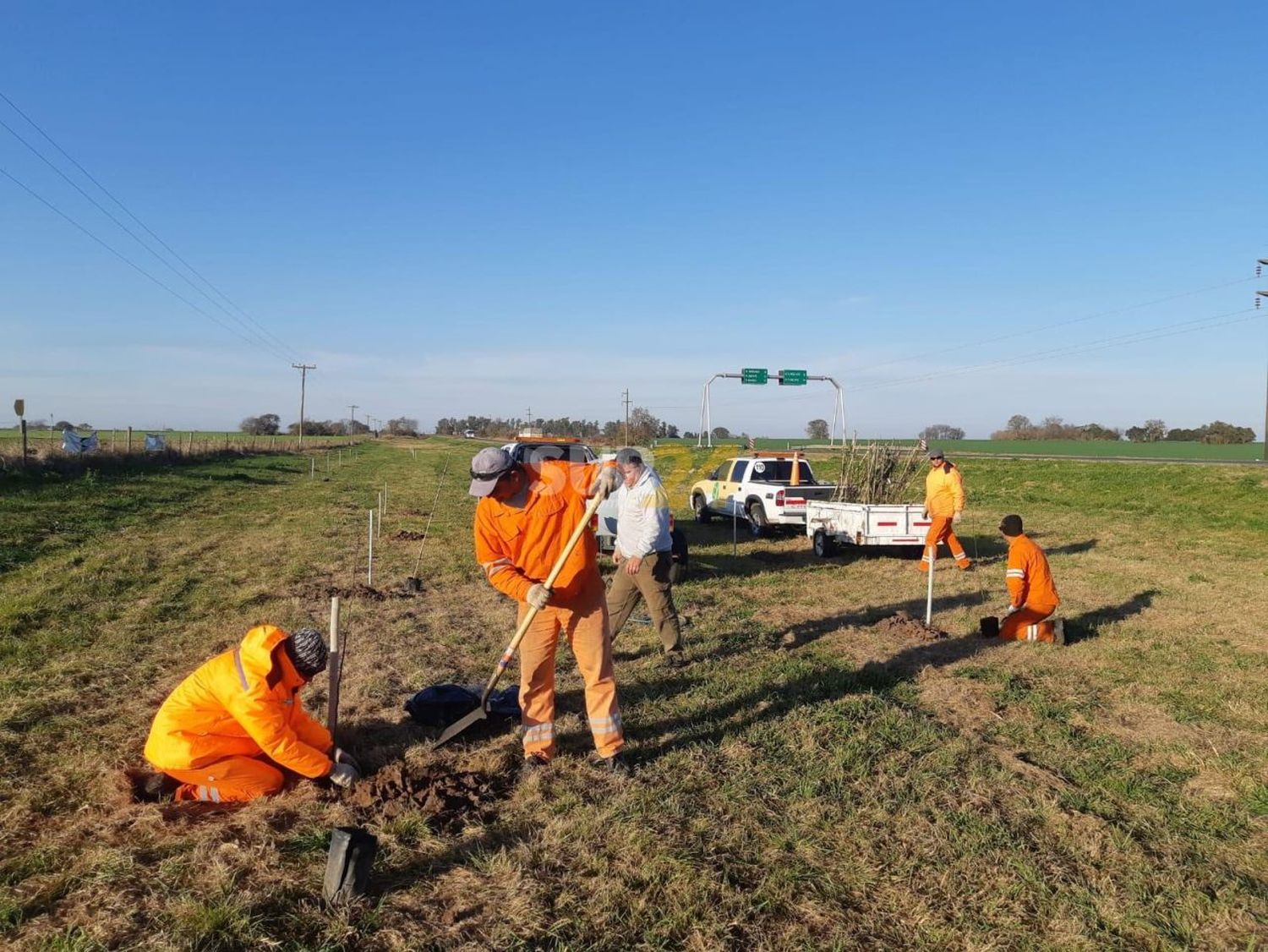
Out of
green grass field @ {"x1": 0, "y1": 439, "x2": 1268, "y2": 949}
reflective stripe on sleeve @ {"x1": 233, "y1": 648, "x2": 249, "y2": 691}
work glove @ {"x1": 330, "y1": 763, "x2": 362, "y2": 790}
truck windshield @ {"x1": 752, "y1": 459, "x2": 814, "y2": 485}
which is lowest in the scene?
green grass field @ {"x1": 0, "y1": 439, "x2": 1268, "y2": 949}

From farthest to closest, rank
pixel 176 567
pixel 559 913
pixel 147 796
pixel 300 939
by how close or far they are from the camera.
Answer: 1. pixel 176 567
2. pixel 147 796
3. pixel 559 913
4. pixel 300 939

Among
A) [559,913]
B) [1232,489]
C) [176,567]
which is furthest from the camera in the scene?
[1232,489]

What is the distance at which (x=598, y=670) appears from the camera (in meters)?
4.68

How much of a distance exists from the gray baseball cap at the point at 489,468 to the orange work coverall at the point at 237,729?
1274 millimetres

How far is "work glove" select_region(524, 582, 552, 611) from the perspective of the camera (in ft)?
14.6

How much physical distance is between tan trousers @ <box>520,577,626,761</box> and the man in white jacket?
2037 millimetres

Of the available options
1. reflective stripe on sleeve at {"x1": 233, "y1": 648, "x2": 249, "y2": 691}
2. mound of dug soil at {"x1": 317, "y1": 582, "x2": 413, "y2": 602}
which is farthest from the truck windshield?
reflective stripe on sleeve at {"x1": 233, "y1": 648, "x2": 249, "y2": 691}

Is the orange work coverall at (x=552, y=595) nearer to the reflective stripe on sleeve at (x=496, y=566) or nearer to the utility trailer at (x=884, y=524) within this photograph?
the reflective stripe on sleeve at (x=496, y=566)

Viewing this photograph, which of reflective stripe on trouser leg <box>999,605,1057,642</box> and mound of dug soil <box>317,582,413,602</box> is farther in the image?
mound of dug soil <box>317,582,413,602</box>

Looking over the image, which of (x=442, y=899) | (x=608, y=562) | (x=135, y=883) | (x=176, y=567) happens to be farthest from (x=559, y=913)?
(x=176, y=567)

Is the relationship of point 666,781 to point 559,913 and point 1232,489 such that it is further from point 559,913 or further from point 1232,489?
point 1232,489

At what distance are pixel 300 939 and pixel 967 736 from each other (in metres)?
4.14

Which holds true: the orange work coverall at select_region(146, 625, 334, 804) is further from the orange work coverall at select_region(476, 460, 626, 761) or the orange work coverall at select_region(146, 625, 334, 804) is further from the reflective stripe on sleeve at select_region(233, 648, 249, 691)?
the orange work coverall at select_region(476, 460, 626, 761)

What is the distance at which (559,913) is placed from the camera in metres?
3.35
